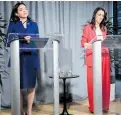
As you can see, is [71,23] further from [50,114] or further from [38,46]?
[38,46]

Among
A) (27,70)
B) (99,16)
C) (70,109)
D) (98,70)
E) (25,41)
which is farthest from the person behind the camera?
(70,109)

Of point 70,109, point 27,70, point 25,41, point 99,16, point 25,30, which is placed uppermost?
point 99,16

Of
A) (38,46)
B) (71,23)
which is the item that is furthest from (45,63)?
(38,46)

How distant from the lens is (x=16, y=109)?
234cm

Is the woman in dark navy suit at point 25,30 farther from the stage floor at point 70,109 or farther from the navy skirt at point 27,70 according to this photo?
the stage floor at point 70,109

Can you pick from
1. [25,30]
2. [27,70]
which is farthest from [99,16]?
[27,70]

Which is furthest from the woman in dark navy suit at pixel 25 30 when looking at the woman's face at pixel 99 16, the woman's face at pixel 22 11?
the woman's face at pixel 99 16

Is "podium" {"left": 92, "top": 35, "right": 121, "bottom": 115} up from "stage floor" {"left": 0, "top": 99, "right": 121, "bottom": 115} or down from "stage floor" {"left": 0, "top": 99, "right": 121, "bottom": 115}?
up

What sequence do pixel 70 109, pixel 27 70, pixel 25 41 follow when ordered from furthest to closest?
pixel 70 109 → pixel 27 70 → pixel 25 41

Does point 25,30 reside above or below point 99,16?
below

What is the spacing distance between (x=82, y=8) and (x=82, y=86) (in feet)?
4.81

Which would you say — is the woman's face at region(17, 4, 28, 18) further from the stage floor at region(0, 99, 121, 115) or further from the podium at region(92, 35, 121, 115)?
the stage floor at region(0, 99, 121, 115)

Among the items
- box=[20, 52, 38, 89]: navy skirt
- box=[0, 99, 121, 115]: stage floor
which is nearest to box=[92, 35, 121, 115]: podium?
box=[20, 52, 38, 89]: navy skirt

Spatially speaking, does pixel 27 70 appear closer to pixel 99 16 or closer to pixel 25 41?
pixel 25 41
